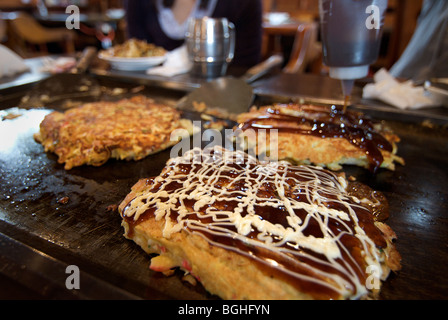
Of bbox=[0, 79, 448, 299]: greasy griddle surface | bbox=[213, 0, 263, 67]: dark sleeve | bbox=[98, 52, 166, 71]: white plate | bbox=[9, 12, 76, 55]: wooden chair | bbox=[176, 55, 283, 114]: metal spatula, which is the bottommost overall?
bbox=[0, 79, 448, 299]: greasy griddle surface

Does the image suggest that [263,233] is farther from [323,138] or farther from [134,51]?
[134,51]

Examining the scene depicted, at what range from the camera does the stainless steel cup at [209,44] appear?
3123 mm

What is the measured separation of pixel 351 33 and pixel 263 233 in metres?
1.24

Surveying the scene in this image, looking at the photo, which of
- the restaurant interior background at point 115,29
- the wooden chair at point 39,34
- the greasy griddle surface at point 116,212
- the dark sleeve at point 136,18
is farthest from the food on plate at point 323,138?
the wooden chair at point 39,34

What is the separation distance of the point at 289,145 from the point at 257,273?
1121 mm

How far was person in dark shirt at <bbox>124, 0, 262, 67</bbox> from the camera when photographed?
423cm

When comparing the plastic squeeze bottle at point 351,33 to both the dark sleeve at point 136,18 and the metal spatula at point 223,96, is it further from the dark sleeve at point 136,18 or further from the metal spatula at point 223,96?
the dark sleeve at point 136,18

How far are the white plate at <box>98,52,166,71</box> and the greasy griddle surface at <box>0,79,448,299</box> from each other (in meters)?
1.50

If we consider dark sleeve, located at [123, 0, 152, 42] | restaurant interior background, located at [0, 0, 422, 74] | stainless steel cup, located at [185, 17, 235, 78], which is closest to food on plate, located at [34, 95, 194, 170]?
stainless steel cup, located at [185, 17, 235, 78]

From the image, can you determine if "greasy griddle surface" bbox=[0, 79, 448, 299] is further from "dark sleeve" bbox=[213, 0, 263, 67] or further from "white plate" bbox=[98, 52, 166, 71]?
"dark sleeve" bbox=[213, 0, 263, 67]

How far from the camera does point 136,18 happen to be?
4.71 m

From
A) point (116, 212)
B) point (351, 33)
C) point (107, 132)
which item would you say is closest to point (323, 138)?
point (351, 33)

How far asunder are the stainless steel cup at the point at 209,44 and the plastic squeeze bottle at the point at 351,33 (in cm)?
161

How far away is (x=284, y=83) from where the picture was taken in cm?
322
